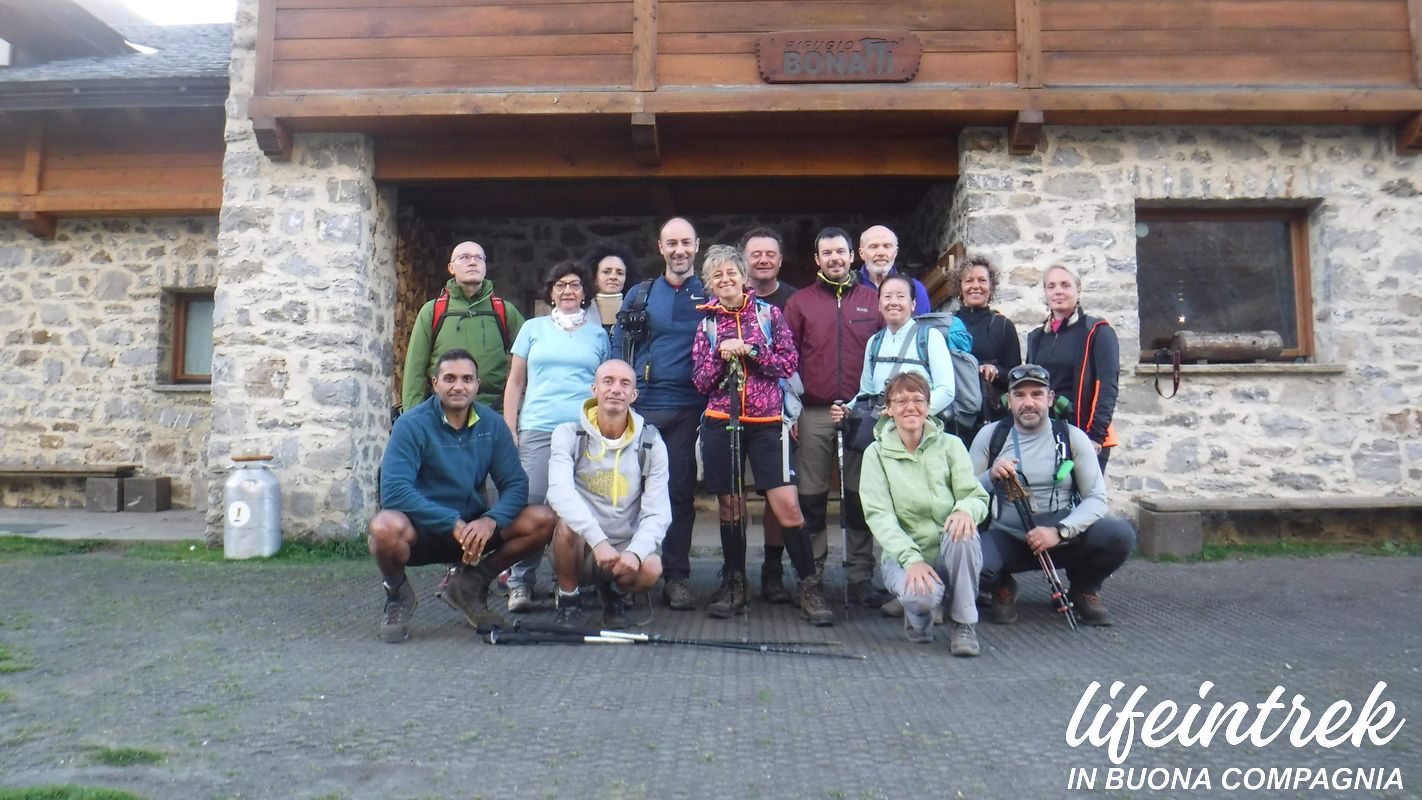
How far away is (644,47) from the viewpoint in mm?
5898

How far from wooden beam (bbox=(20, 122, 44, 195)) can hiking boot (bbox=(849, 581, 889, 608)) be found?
7865 millimetres

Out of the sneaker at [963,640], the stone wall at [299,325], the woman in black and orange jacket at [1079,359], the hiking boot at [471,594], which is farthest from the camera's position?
the stone wall at [299,325]

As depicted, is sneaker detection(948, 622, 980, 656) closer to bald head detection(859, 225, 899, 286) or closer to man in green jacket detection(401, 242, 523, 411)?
bald head detection(859, 225, 899, 286)

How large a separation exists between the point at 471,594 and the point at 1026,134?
4.42 m

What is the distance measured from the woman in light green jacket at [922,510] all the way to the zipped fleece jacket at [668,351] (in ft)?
2.92

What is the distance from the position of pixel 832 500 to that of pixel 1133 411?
2163 mm

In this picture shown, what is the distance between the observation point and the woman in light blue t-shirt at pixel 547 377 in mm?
4191

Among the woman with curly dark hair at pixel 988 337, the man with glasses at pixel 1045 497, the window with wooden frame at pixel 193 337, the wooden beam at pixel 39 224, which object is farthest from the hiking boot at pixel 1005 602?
the wooden beam at pixel 39 224

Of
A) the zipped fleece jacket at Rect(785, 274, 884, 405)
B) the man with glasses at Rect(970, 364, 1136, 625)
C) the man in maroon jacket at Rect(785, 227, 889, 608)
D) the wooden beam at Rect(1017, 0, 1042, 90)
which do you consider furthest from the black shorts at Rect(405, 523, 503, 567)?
the wooden beam at Rect(1017, 0, 1042, 90)

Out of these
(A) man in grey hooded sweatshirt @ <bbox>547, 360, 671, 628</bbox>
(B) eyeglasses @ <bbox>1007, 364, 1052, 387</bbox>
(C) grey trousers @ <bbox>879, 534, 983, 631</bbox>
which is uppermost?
(B) eyeglasses @ <bbox>1007, 364, 1052, 387</bbox>

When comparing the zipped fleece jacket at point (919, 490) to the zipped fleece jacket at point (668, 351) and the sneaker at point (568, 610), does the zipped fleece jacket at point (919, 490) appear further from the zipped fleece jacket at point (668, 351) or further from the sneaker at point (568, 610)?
the sneaker at point (568, 610)

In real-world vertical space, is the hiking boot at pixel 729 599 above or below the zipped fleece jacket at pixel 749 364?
below

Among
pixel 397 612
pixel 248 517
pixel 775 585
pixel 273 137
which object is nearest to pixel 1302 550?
pixel 775 585

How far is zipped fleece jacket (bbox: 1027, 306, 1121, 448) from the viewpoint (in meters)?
4.23
